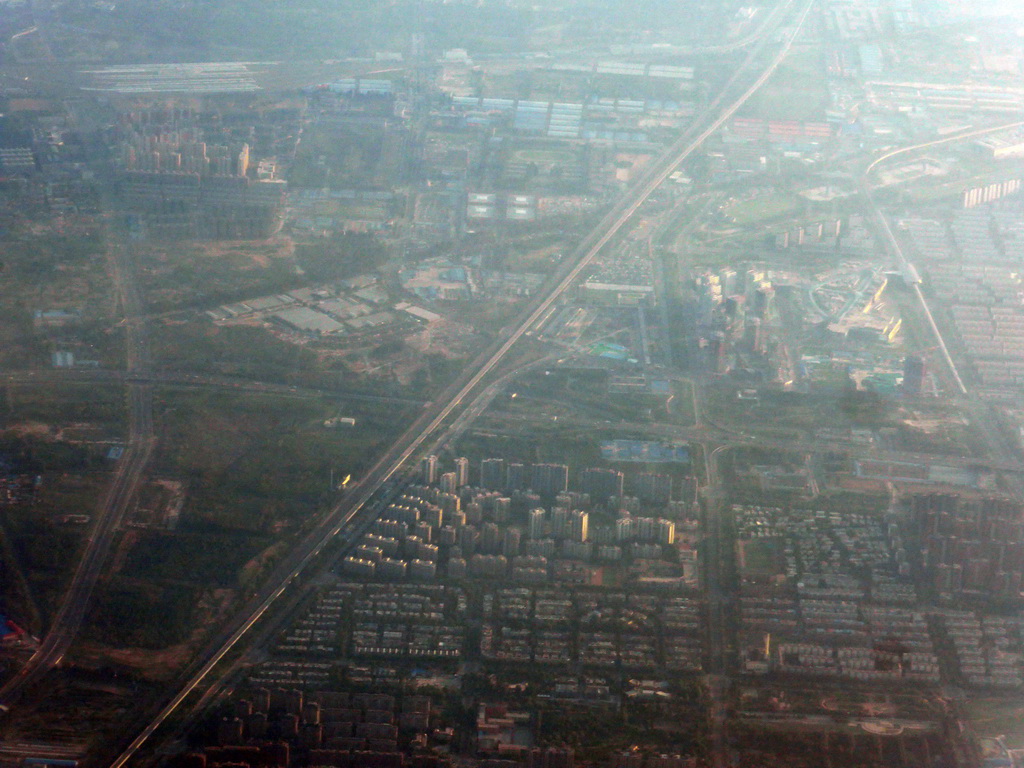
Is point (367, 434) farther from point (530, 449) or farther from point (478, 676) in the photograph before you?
point (478, 676)

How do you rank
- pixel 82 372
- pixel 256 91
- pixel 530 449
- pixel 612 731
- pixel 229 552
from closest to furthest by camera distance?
pixel 612 731 < pixel 229 552 < pixel 530 449 < pixel 82 372 < pixel 256 91

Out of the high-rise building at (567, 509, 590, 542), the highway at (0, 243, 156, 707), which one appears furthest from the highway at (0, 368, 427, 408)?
the high-rise building at (567, 509, 590, 542)

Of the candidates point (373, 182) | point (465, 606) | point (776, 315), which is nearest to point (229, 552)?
point (465, 606)

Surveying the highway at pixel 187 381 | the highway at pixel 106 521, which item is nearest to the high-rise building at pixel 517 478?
the highway at pixel 187 381

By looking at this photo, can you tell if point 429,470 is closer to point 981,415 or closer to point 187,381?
point 187,381

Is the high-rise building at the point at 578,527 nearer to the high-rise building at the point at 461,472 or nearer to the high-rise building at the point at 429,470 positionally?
the high-rise building at the point at 461,472
